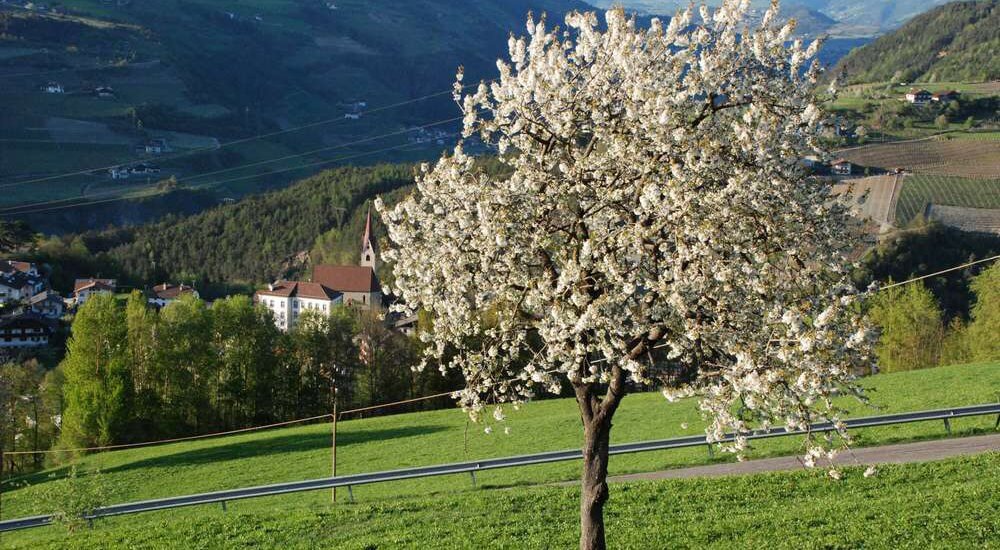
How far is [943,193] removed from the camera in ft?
423

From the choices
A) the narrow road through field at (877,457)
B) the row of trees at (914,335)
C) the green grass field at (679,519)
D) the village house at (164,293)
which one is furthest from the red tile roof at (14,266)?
the narrow road through field at (877,457)

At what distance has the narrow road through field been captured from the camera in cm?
2066

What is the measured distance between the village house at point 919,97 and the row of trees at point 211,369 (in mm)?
145516

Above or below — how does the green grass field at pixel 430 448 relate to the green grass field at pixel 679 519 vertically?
above

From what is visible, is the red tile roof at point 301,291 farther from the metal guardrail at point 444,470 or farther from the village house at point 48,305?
the metal guardrail at point 444,470

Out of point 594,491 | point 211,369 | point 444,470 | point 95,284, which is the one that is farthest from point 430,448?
point 95,284

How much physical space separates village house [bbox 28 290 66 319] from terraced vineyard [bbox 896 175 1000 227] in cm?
12908

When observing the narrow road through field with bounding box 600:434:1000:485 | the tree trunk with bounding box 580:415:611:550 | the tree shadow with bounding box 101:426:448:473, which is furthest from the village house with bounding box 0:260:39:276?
the tree trunk with bounding box 580:415:611:550

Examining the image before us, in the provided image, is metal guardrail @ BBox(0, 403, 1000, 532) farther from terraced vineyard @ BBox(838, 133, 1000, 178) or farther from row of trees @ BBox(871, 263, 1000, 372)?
terraced vineyard @ BBox(838, 133, 1000, 178)

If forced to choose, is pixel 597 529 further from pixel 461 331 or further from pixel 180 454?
pixel 180 454

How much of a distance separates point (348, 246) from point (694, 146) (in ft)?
580

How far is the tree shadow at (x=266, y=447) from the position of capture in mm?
44844

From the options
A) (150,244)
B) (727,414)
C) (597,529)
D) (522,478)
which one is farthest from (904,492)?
(150,244)

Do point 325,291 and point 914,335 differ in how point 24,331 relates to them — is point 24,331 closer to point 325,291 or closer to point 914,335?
point 325,291
